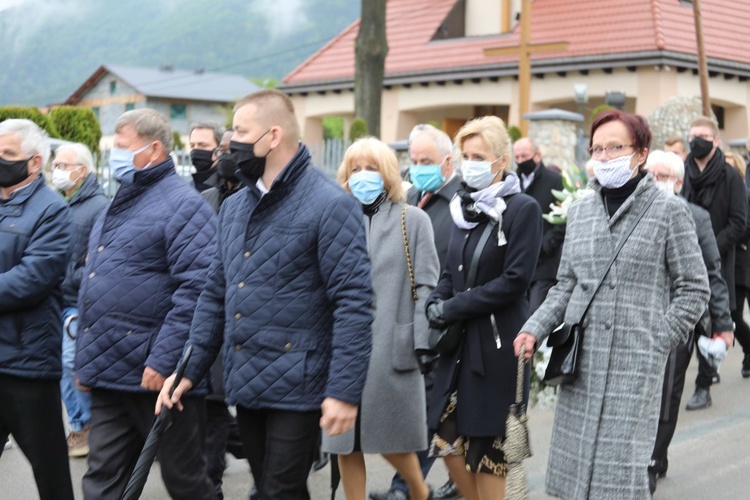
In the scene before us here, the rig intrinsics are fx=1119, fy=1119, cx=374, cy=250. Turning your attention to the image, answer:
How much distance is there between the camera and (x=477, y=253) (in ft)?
17.9

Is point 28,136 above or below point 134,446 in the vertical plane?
above

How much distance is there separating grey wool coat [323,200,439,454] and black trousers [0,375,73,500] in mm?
1435

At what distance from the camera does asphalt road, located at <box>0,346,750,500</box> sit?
6.81 m

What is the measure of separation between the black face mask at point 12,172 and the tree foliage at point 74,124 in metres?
9.99

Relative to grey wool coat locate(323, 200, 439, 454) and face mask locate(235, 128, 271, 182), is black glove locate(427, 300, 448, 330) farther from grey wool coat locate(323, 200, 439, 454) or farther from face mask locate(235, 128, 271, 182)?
face mask locate(235, 128, 271, 182)

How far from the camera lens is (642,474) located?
4.64 metres

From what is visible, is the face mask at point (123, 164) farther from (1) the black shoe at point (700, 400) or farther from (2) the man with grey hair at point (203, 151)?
(1) the black shoe at point (700, 400)

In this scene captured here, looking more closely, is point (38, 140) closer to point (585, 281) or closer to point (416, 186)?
point (416, 186)

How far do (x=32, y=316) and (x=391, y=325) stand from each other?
5.83ft

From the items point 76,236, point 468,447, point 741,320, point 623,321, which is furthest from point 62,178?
point 741,320

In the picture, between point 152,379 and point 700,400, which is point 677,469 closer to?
point 700,400

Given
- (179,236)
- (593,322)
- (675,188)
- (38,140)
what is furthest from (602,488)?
(38,140)

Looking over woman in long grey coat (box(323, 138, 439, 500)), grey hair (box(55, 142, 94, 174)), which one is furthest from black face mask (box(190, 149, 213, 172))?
woman in long grey coat (box(323, 138, 439, 500))

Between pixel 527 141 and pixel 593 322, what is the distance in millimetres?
6107
